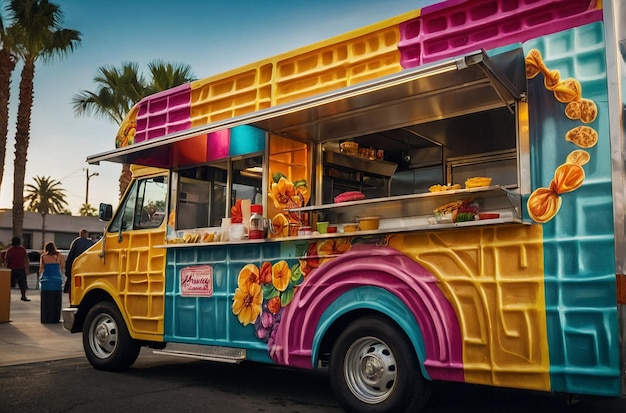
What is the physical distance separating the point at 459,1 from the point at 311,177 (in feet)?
6.80

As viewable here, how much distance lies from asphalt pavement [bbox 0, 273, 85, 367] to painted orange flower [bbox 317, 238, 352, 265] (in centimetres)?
477

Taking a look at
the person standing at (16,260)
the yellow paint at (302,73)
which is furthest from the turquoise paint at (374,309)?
the person standing at (16,260)

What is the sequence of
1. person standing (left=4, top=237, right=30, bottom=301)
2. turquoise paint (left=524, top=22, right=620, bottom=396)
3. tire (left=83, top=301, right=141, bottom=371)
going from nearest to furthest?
turquoise paint (left=524, top=22, right=620, bottom=396) < tire (left=83, top=301, right=141, bottom=371) < person standing (left=4, top=237, right=30, bottom=301)

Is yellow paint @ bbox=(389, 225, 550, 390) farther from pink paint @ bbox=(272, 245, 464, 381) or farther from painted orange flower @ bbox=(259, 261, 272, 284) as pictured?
painted orange flower @ bbox=(259, 261, 272, 284)

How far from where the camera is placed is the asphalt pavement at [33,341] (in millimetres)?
8617

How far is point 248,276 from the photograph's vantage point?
6105 millimetres

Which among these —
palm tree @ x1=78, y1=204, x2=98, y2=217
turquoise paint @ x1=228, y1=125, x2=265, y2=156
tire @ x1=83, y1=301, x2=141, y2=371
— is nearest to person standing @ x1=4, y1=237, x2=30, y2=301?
tire @ x1=83, y1=301, x2=141, y2=371

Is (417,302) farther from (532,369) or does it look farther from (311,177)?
(311,177)

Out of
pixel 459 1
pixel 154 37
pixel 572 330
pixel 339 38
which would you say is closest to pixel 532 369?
pixel 572 330

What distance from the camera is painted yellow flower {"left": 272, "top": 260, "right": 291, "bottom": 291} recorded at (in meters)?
5.79

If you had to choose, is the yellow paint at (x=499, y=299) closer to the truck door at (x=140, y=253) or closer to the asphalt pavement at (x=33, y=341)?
the truck door at (x=140, y=253)

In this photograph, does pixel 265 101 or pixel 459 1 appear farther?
pixel 265 101

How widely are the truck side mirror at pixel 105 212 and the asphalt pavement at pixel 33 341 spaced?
212cm

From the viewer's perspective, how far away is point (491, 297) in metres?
4.55
